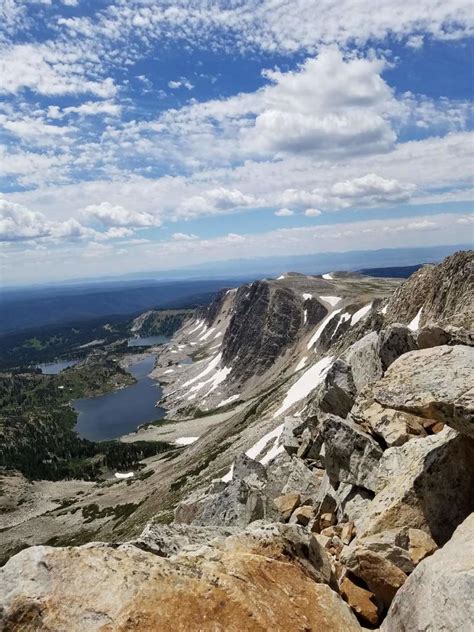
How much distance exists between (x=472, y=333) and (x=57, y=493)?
16402 centimetres

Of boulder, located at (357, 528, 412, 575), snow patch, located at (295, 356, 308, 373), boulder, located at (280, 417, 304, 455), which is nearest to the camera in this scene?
boulder, located at (357, 528, 412, 575)

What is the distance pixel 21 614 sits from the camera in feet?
26.7

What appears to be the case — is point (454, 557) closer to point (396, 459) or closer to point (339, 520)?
point (396, 459)

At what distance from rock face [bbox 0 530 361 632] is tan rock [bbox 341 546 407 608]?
1.09 meters

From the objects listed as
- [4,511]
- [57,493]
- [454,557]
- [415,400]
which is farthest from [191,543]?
[57,493]

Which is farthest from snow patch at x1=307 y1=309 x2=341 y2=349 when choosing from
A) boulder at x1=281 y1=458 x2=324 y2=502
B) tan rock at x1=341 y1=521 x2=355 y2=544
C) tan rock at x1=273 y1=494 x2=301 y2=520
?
tan rock at x1=341 y1=521 x2=355 y2=544

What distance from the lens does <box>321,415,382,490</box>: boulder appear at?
670 inches

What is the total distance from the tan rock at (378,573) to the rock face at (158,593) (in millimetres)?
1092

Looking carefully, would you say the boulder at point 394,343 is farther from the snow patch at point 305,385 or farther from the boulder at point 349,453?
the snow patch at point 305,385

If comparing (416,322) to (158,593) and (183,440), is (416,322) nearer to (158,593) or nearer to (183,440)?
(158,593)

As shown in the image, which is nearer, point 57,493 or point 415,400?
point 415,400

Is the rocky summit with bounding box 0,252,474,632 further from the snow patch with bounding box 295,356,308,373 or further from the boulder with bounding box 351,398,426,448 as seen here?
the snow patch with bounding box 295,356,308,373

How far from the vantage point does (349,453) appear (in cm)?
1811

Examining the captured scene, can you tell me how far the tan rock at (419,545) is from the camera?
1064 cm
